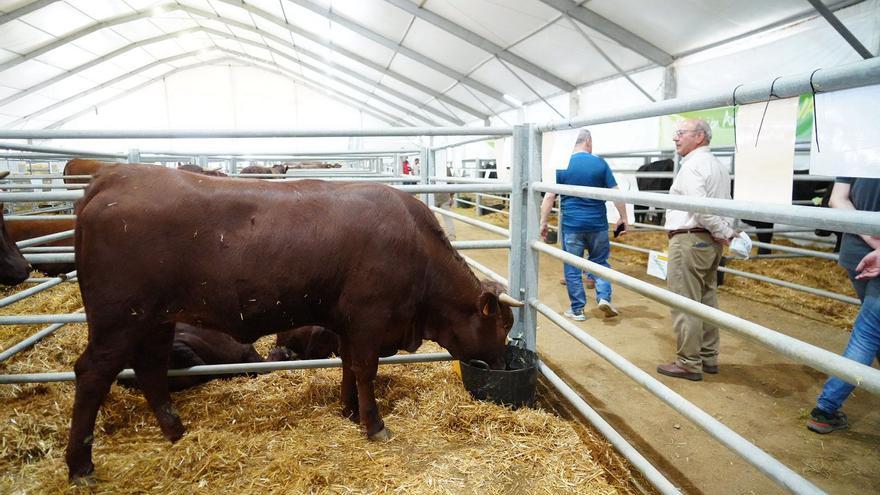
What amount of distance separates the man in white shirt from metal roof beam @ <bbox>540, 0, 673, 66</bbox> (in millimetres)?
7528

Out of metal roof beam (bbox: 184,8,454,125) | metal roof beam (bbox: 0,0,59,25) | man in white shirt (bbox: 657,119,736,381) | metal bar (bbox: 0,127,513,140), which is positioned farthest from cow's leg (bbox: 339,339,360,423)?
metal roof beam (bbox: 184,8,454,125)

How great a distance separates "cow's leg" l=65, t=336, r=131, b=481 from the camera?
7.52 ft

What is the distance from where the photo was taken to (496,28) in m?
12.8

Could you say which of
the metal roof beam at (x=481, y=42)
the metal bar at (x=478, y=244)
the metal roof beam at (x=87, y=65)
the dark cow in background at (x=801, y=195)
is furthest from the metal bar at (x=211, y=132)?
the metal roof beam at (x=87, y=65)

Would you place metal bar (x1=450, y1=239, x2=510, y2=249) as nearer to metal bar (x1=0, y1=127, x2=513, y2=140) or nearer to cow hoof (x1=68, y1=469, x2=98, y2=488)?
metal bar (x1=0, y1=127, x2=513, y2=140)

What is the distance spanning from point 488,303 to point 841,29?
726 cm

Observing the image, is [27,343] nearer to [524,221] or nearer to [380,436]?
[380,436]

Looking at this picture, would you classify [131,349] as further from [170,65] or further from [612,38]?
[170,65]

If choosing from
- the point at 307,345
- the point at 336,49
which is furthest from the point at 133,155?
the point at 336,49

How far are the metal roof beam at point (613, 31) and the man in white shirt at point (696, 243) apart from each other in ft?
24.7

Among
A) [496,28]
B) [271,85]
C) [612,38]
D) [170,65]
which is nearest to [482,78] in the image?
[496,28]

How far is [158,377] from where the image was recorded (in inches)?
108

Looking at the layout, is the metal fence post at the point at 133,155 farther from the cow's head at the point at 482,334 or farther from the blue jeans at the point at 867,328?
the blue jeans at the point at 867,328

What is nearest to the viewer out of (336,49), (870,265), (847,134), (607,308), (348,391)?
(847,134)
